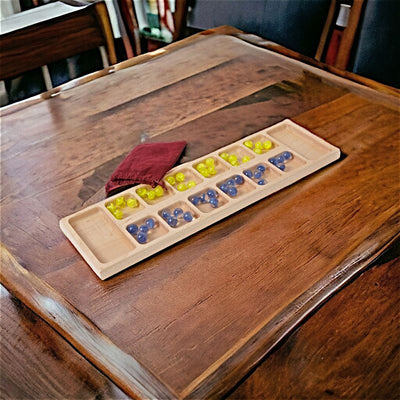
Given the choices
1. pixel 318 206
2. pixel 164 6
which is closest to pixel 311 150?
pixel 318 206

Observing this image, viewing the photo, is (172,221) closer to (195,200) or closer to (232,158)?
(195,200)

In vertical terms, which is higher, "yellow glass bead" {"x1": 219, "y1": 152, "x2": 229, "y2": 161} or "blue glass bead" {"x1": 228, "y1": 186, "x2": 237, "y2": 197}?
"blue glass bead" {"x1": 228, "y1": 186, "x2": 237, "y2": 197}

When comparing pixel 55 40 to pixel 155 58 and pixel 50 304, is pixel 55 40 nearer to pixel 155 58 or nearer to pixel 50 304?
pixel 155 58

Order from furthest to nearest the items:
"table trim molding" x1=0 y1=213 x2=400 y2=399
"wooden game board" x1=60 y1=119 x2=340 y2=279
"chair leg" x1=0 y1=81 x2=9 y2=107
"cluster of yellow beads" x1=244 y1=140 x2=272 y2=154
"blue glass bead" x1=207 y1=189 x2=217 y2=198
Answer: "chair leg" x1=0 y1=81 x2=9 y2=107 < "cluster of yellow beads" x1=244 y1=140 x2=272 y2=154 < "blue glass bead" x1=207 y1=189 x2=217 y2=198 < "wooden game board" x1=60 y1=119 x2=340 y2=279 < "table trim molding" x1=0 y1=213 x2=400 y2=399

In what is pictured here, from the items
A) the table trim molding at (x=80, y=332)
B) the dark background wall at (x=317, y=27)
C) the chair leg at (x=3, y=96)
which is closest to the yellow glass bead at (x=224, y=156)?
the table trim molding at (x=80, y=332)

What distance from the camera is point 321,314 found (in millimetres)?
864

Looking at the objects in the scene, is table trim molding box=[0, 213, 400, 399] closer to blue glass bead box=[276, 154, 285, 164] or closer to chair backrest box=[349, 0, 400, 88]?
blue glass bead box=[276, 154, 285, 164]

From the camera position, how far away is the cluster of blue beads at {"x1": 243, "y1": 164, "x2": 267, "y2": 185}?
1.08 metres

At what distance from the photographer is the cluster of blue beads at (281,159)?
1.11 metres

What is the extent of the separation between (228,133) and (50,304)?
55 cm

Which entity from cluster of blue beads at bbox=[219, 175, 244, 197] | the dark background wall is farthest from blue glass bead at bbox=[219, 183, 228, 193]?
the dark background wall

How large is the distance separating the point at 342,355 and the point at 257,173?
40 cm

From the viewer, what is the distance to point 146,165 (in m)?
1.10

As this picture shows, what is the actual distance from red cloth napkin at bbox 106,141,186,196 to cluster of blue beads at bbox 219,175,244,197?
112mm
